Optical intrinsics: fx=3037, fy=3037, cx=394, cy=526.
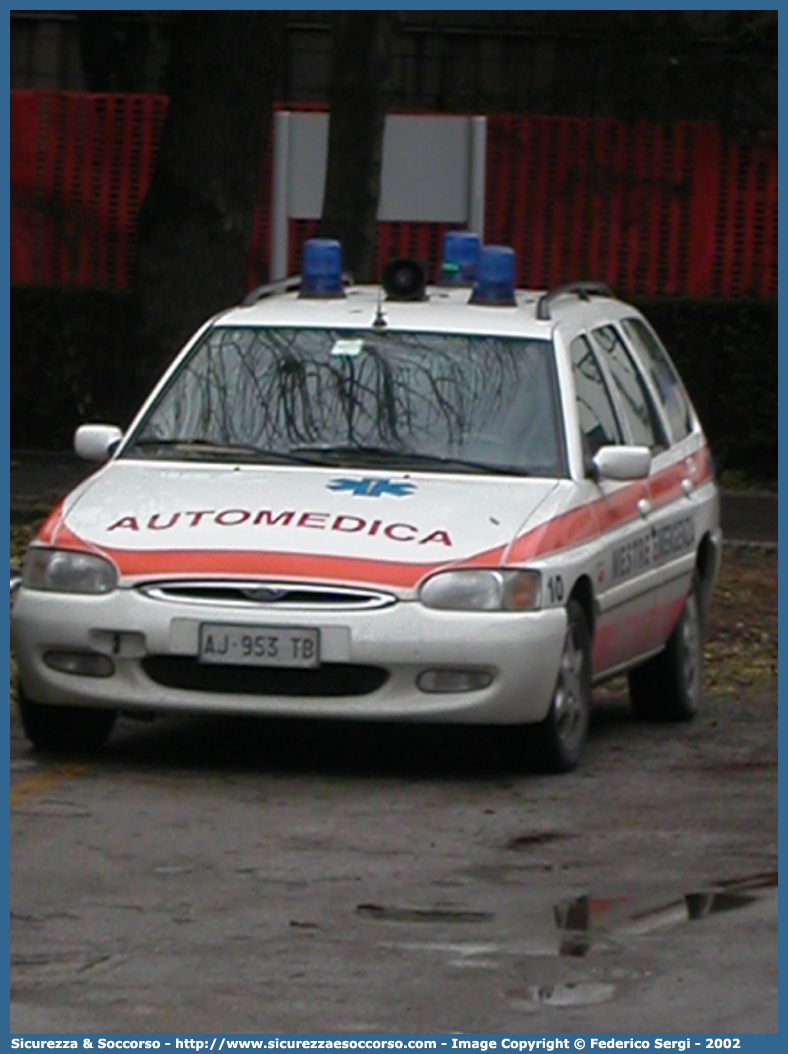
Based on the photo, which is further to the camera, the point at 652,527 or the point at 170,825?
the point at 652,527

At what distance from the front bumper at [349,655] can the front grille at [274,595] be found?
0.03 metres

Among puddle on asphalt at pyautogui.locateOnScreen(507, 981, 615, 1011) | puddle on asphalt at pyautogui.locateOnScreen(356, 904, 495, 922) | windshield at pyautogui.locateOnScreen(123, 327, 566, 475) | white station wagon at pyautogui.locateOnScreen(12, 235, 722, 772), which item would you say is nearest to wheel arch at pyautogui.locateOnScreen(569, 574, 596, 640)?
white station wagon at pyautogui.locateOnScreen(12, 235, 722, 772)

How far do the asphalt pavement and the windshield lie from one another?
6.41 m

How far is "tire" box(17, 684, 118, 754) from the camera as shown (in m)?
9.81

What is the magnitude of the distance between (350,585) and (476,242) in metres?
3.34

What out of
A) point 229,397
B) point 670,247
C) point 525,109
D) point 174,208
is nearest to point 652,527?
point 229,397

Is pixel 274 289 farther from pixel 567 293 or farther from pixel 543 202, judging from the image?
pixel 543 202

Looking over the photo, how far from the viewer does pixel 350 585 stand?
928cm

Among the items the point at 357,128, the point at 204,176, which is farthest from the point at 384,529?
the point at 357,128

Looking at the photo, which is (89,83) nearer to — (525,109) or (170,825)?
(525,109)

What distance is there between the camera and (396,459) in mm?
10242

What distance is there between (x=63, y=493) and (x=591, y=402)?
8759 millimetres

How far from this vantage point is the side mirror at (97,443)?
10516 millimetres

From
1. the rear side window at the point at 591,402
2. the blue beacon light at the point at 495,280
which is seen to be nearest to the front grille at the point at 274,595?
the rear side window at the point at 591,402
